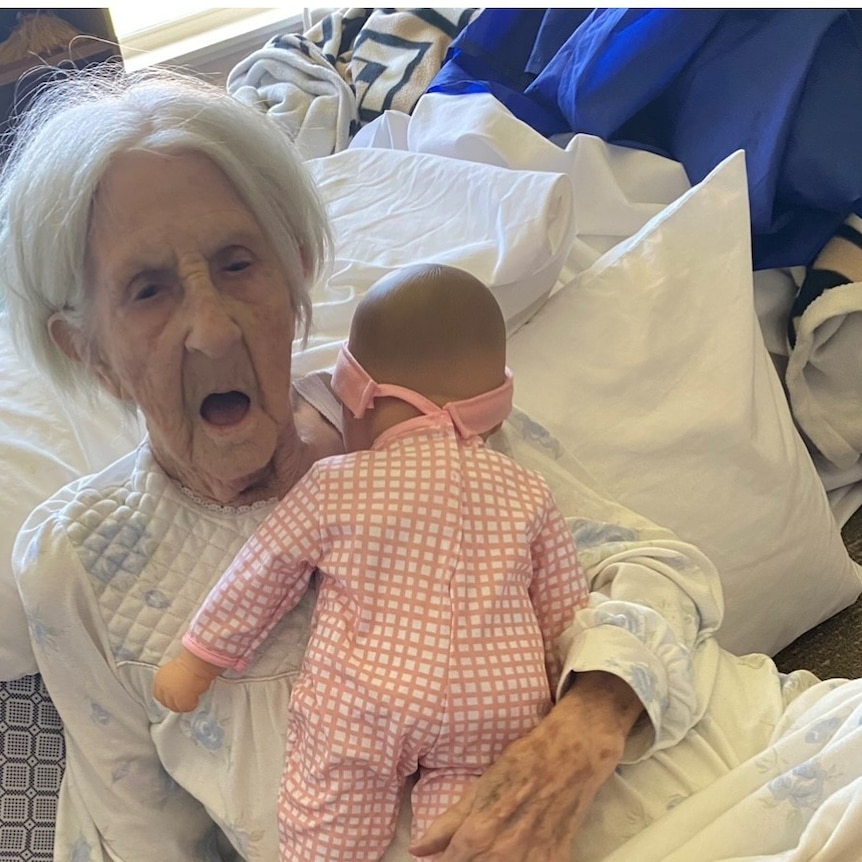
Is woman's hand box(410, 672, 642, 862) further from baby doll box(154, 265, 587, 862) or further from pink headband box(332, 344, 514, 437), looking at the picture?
pink headband box(332, 344, 514, 437)

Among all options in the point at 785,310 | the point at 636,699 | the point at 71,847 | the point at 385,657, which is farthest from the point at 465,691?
the point at 785,310

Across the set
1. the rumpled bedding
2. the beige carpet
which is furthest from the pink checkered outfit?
the rumpled bedding

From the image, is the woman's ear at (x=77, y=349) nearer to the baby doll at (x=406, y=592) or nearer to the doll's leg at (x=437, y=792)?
the baby doll at (x=406, y=592)

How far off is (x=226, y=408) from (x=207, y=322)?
11 cm

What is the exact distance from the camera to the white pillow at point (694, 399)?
127cm

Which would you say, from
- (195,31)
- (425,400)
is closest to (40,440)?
(425,400)

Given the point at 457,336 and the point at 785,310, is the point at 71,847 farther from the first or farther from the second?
the point at 785,310

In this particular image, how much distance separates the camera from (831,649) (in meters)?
1.51

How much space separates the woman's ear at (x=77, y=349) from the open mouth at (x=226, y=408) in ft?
0.29

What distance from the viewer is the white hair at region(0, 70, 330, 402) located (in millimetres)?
841

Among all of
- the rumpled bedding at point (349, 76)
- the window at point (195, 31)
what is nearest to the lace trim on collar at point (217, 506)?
the rumpled bedding at point (349, 76)

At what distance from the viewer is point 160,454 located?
0.97m

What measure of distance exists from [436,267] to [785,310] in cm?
88

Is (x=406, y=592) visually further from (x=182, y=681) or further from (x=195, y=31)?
(x=195, y=31)
